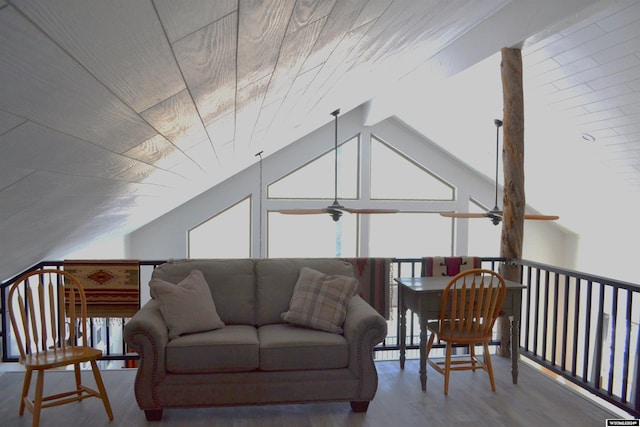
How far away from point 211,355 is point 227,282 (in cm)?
76

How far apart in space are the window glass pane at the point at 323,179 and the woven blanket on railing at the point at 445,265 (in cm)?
506

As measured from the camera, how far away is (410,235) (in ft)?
31.5

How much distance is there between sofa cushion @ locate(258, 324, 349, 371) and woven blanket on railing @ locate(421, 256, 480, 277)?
135cm

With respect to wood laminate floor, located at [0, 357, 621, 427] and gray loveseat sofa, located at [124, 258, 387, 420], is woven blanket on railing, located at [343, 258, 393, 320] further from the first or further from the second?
gray loveseat sofa, located at [124, 258, 387, 420]

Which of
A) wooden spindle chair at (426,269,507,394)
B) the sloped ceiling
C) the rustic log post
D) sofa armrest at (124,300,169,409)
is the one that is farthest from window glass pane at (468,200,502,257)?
sofa armrest at (124,300,169,409)

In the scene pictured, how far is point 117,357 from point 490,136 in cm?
611

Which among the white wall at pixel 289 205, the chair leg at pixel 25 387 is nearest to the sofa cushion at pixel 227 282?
the chair leg at pixel 25 387

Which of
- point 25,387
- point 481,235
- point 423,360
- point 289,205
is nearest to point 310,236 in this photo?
point 289,205

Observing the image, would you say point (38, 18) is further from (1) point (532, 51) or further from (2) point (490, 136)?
(2) point (490, 136)

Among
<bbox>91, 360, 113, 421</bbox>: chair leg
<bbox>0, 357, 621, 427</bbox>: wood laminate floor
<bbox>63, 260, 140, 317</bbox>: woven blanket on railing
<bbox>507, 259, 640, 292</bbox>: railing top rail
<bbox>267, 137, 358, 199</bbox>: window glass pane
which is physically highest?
<bbox>267, 137, 358, 199</bbox>: window glass pane

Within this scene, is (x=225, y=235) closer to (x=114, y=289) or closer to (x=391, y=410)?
(x=114, y=289)

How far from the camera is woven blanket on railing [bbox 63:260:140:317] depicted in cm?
383

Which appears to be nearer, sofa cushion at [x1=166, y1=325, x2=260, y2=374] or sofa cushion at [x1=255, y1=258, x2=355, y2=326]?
sofa cushion at [x1=166, y1=325, x2=260, y2=374]

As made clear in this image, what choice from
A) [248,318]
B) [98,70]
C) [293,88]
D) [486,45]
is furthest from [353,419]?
[486,45]
